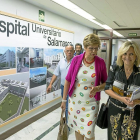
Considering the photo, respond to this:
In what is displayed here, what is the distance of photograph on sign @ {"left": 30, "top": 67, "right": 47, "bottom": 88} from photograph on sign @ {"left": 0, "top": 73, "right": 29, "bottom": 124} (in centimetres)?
18

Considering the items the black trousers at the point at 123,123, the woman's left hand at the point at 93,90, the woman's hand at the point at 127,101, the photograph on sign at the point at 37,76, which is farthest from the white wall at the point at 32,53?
the woman's hand at the point at 127,101

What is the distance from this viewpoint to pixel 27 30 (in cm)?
347

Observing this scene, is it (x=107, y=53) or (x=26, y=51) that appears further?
(x=107, y=53)

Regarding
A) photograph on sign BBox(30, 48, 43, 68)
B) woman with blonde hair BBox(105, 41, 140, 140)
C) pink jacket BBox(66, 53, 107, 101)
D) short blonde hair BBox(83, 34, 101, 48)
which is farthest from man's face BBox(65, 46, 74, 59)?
woman with blonde hair BBox(105, 41, 140, 140)

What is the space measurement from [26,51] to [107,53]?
6.12 meters

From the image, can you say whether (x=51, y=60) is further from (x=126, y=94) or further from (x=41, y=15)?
(x=126, y=94)

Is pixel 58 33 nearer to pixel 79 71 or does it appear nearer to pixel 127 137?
pixel 79 71

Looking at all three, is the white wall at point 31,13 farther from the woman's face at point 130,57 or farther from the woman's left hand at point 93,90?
the woman's face at point 130,57

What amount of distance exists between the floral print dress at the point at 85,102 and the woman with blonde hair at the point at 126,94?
27cm

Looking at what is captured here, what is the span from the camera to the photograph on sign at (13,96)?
295 cm

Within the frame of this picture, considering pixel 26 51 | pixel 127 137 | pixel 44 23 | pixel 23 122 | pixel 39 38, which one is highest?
pixel 44 23

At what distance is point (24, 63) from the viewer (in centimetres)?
345

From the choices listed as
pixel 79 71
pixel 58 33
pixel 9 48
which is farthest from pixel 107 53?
pixel 79 71

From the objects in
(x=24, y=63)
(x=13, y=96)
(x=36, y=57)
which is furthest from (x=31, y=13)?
(x=13, y=96)
